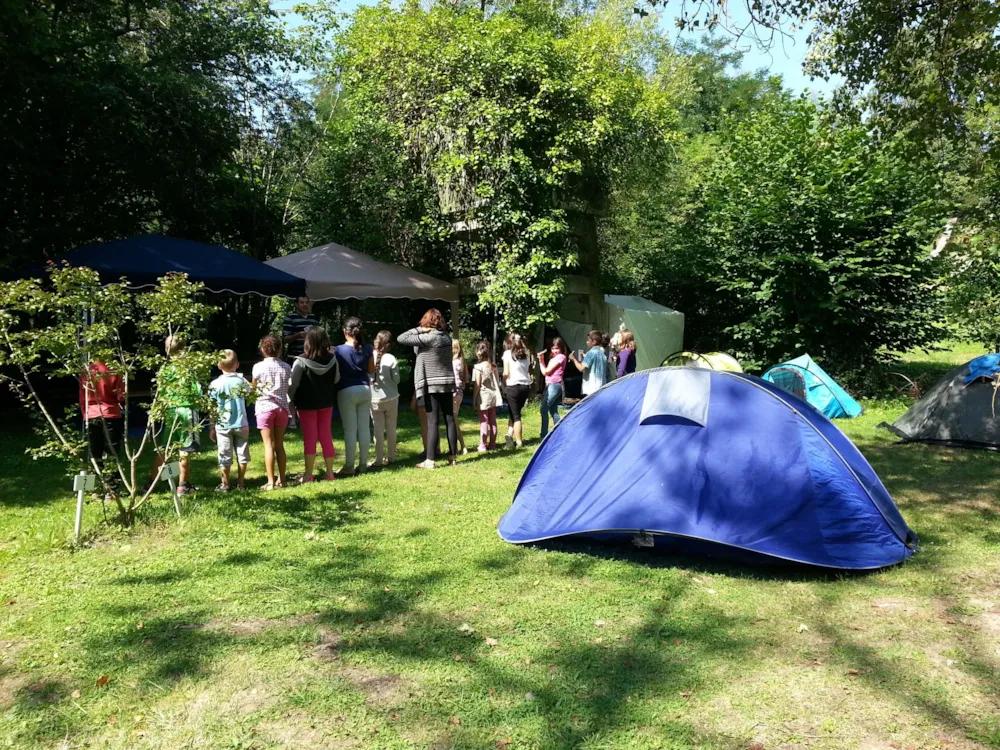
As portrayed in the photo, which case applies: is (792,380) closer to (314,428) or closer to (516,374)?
(516,374)

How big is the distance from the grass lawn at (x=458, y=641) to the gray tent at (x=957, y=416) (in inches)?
155

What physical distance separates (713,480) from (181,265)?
8516 millimetres

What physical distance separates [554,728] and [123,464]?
666cm

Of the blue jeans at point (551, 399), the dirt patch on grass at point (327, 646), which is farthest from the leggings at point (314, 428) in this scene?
the dirt patch on grass at point (327, 646)

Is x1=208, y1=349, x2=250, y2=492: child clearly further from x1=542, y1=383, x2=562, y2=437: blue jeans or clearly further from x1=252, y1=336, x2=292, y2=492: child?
x1=542, y1=383, x2=562, y2=437: blue jeans

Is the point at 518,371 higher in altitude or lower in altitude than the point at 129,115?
lower

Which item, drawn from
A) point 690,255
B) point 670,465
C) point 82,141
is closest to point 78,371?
point 670,465

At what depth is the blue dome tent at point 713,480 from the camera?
5062 millimetres

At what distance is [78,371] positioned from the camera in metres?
5.78

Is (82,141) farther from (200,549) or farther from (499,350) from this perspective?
(200,549)

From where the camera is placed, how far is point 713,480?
5.20m

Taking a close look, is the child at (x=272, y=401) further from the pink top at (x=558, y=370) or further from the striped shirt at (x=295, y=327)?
the striped shirt at (x=295, y=327)

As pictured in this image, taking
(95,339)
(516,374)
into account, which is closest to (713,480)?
(95,339)

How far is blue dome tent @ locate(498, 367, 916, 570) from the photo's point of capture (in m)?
5.06
